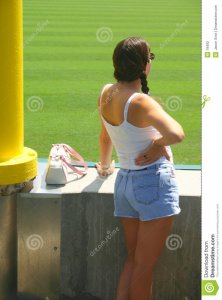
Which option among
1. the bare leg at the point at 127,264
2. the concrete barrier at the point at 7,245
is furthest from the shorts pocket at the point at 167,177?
the concrete barrier at the point at 7,245

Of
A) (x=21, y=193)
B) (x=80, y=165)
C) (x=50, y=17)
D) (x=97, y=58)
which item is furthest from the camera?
(x=50, y=17)

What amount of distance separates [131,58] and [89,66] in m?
8.39

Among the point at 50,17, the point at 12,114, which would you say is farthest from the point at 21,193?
the point at 50,17

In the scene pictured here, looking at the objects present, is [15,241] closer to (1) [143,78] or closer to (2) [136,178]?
(2) [136,178]

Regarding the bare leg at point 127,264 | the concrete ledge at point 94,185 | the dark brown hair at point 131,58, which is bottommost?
the bare leg at point 127,264

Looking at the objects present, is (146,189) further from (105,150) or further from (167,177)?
(105,150)

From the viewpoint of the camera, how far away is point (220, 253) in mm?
4527

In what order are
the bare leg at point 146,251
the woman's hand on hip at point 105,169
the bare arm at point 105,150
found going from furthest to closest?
the woman's hand on hip at point 105,169, the bare arm at point 105,150, the bare leg at point 146,251

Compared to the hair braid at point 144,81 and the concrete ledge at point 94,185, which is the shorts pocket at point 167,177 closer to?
the hair braid at point 144,81

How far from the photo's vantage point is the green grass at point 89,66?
7520 mm

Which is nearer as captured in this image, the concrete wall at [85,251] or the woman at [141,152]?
the woman at [141,152]

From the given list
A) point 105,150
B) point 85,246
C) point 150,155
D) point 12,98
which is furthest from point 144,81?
point 85,246

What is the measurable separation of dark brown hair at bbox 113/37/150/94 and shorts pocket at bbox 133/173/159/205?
0.56 meters

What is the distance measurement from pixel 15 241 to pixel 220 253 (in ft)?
4.39
